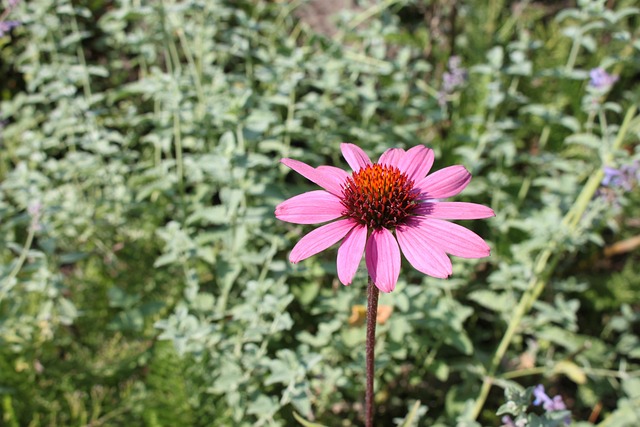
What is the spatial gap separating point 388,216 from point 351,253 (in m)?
0.14

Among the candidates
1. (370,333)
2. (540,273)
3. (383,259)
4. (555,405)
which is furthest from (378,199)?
(540,273)

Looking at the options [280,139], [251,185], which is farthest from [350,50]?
[251,185]

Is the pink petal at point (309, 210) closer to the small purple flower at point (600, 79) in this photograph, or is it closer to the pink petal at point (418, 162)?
the pink petal at point (418, 162)

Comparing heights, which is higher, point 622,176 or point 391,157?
point 391,157

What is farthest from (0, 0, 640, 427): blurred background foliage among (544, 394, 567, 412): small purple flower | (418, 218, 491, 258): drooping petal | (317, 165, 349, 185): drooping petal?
(418, 218, 491, 258): drooping petal

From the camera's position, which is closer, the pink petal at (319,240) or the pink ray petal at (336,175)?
the pink petal at (319,240)

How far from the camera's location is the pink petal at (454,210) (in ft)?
3.77

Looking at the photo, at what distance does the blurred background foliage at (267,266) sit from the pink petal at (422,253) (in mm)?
611

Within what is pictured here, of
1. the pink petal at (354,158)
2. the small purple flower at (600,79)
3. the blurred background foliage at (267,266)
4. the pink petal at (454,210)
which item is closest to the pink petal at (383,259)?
the pink petal at (454,210)

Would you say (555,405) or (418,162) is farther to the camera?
(555,405)

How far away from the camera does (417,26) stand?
12.0 feet

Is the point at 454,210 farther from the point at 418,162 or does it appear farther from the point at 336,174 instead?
the point at 336,174

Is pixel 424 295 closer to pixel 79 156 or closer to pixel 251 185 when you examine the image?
pixel 251 185

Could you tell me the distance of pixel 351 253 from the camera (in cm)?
112
